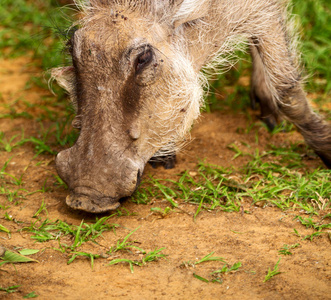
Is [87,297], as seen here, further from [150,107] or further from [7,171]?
[7,171]

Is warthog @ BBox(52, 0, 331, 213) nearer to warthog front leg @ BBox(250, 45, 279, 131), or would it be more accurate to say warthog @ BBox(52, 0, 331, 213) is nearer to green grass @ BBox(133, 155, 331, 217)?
green grass @ BBox(133, 155, 331, 217)

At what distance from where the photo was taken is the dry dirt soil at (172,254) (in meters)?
2.39

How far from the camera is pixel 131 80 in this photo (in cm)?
283

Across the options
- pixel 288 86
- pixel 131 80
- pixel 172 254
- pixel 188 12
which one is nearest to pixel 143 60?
pixel 131 80

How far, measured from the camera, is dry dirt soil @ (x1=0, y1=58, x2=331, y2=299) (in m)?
2.39

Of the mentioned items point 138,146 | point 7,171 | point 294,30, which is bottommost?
point 7,171

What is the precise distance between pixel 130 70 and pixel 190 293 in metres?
1.22

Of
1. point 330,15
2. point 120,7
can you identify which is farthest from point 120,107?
point 330,15

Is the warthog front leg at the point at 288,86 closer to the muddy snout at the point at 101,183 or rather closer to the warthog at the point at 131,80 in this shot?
the warthog at the point at 131,80

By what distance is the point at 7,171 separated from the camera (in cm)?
365

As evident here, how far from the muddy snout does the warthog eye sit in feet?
1.67

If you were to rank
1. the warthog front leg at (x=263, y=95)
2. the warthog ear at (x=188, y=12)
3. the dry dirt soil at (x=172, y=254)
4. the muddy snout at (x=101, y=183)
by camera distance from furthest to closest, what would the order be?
the warthog front leg at (x=263, y=95), the warthog ear at (x=188, y=12), the muddy snout at (x=101, y=183), the dry dirt soil at (x=172, y=254)

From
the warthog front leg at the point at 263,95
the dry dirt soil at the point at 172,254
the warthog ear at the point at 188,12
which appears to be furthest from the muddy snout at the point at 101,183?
the warthog front leg at the point at 263,95

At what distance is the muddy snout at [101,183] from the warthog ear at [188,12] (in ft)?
3.06
